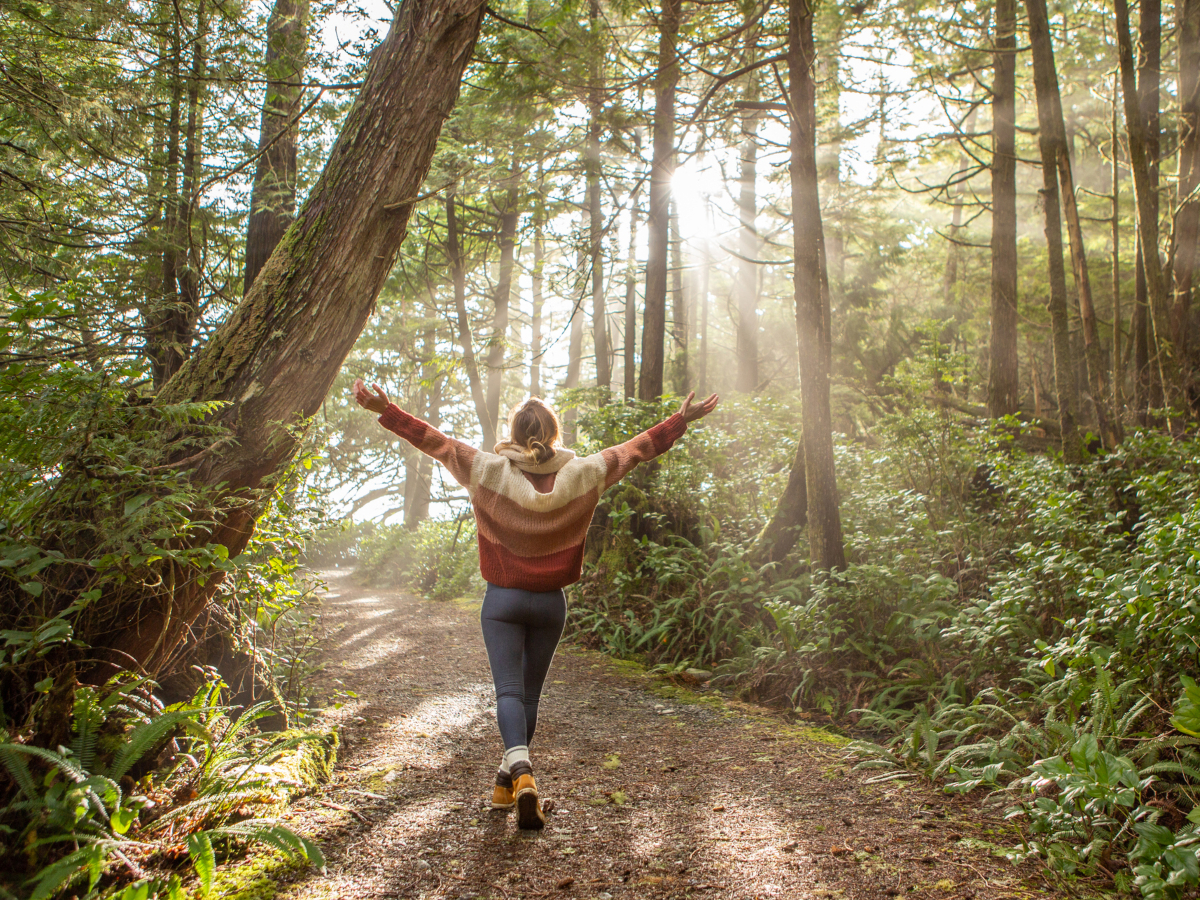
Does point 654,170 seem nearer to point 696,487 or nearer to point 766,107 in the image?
point 766,107

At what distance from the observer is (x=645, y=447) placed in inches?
152

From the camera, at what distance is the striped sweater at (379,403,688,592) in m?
3.52

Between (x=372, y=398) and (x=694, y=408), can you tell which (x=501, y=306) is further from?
(x=372, y=398)

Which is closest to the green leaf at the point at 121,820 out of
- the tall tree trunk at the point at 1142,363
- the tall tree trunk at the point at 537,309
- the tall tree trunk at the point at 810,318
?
the tall tree trunk at the point at 810,318

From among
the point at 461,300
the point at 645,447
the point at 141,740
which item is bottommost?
the point at 141,740

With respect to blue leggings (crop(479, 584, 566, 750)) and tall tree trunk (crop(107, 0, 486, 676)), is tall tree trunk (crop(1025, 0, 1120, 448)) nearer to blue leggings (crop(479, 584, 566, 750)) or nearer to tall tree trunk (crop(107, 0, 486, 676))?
tall tree trunk (crop(107, 0, 486, 676))

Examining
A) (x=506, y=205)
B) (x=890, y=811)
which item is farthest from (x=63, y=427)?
(x=506, y=205)

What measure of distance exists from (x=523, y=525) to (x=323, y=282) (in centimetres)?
178

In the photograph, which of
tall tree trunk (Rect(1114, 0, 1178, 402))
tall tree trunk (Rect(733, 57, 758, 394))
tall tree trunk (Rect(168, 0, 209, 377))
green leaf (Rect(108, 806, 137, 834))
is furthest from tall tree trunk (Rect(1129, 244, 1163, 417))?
tall tree trunk (Rect(168, 0, 209, 377))

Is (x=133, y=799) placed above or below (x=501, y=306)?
below

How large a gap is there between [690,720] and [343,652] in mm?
4294

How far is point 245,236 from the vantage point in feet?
27.2

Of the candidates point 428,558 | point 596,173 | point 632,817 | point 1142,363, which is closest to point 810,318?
point 632,817

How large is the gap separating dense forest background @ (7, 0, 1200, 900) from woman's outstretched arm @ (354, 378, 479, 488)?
45cm
